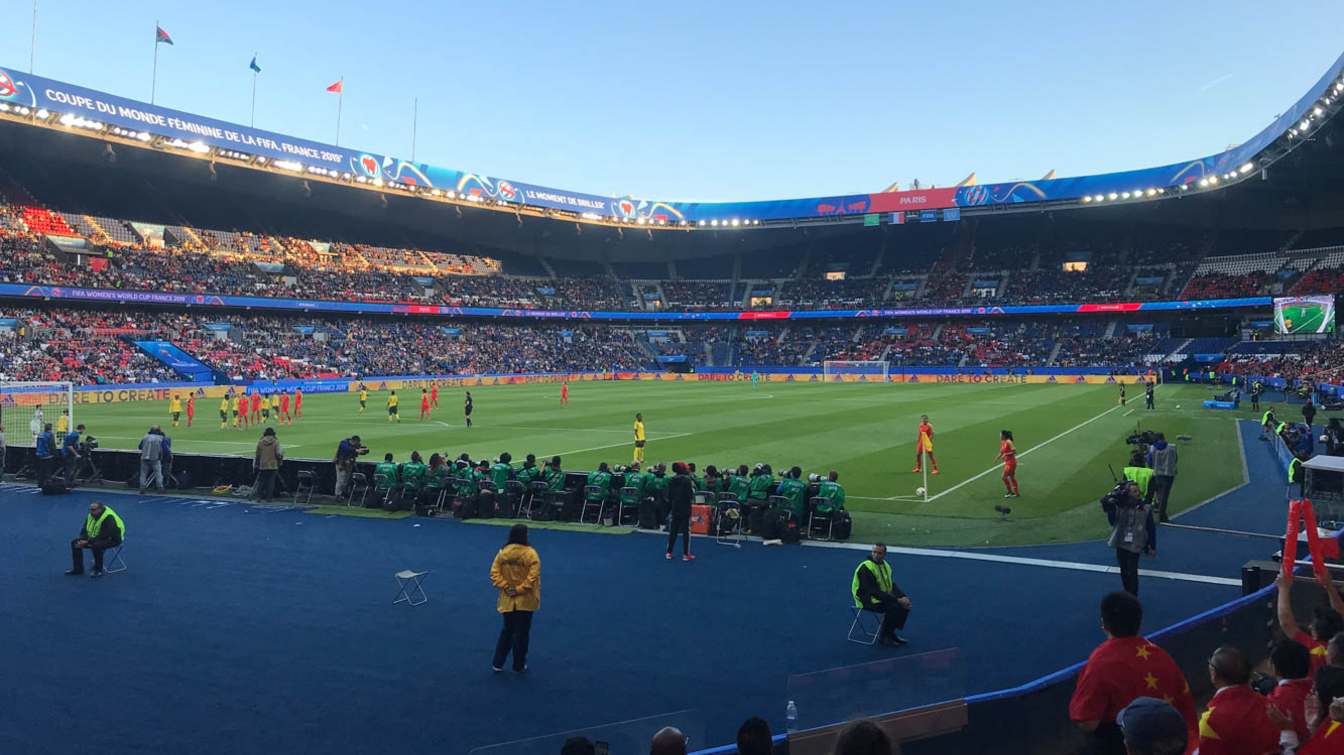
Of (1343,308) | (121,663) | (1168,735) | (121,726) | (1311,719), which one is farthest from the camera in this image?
(1343,308)

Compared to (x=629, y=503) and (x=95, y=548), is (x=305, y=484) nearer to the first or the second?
(x=95, y=548)

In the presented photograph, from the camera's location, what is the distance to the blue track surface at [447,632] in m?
7.55

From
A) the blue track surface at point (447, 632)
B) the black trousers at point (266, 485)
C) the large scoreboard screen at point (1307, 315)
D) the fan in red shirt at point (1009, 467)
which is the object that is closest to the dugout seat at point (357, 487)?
the black trousers at point (266, 485)

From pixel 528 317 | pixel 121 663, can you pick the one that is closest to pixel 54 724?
pixel 121 663

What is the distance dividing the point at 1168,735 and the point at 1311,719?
2117mm

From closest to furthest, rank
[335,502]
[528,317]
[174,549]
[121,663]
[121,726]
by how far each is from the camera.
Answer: [121,726]
[121,663]
[174,549]
[335,502]
[528,317]

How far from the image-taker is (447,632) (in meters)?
9.95

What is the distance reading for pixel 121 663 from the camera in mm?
8844

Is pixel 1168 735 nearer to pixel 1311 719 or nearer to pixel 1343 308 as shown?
pixel 1311 719

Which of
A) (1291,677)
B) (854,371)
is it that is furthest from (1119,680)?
(854,371)

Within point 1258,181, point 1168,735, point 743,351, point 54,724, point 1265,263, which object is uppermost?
point 1258,181

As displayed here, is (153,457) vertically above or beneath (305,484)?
above

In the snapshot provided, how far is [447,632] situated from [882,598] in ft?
17.5

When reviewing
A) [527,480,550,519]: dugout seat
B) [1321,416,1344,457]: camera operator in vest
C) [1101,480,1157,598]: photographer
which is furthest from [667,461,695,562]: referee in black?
[1321,416,1344,457]: camera operator in vest
